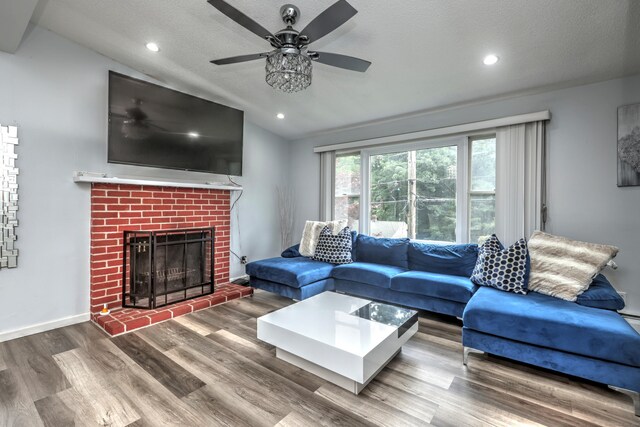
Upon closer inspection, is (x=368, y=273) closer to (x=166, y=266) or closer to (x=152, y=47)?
(x=166, y=266)

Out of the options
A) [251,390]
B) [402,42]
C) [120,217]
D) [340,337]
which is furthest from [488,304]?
[120,217]

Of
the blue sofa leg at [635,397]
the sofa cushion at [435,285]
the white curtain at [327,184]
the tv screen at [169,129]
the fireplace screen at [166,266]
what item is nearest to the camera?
the blue sofa leg at [635,397]

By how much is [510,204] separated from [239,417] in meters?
3.12

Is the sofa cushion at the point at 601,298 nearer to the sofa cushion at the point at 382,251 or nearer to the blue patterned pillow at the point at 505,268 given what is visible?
the blue patterned pillow at the point at 505,268

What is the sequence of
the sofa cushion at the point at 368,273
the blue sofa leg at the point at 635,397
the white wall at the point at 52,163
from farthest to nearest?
the sofa cushion at the point at 368,273 → the white wall at the point at 52,163 → the blue sofa leg at the point at 635,397

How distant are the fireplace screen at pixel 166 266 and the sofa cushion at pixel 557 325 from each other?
9.45 feet

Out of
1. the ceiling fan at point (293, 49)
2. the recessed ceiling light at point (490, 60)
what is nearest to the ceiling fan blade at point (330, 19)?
the ceiling fan at point (293, 49)

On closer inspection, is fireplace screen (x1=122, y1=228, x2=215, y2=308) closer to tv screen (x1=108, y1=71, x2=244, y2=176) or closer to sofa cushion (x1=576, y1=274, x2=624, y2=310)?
tv screen (x1=108, y1=71, x2=244, y2=176)

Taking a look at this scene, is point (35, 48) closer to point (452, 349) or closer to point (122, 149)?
point (122, 149)

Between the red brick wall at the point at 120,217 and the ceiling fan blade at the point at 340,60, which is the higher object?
the ceiling fan blade at the point at 340,60

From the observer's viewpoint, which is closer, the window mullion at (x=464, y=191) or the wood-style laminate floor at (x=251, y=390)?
the wood-style laminate floor at (x=251, y=390)

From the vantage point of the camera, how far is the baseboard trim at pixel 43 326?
2.40 metres

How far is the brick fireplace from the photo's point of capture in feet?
9.23

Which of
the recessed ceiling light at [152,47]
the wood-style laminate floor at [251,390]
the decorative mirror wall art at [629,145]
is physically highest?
the recessed ceiling light at [152,47]
